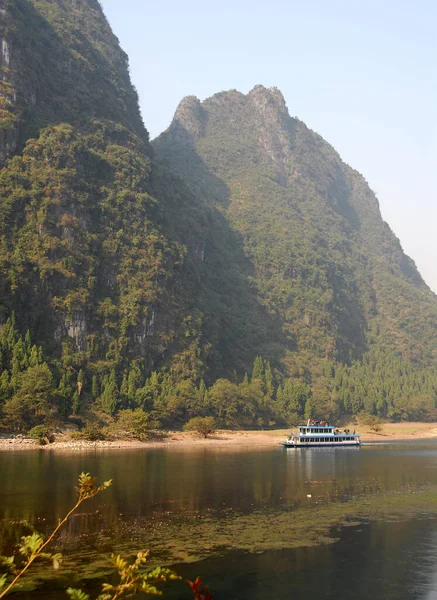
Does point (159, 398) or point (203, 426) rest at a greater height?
point (159, 398)

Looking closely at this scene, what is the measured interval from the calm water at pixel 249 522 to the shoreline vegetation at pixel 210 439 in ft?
71.3

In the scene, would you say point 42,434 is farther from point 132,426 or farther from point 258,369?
point 258,369

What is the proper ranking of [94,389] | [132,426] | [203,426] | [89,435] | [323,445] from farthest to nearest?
[94,389], [203,426], [323,445], [132,426], [89,435]

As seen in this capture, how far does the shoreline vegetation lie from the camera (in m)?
103

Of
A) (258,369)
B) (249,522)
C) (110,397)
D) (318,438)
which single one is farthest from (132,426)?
(249,522)

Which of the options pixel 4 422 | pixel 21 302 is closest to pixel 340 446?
pixel 4 422

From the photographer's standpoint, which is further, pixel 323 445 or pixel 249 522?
pixel 323 445

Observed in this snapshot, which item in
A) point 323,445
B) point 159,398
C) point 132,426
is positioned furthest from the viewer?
point 159,398

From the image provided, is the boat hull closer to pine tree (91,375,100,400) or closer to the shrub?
the shrub

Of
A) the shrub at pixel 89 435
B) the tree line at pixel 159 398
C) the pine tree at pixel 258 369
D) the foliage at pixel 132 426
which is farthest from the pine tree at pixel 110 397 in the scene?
the pine tree at pixel 258 369

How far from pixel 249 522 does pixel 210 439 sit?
86489 millimetres

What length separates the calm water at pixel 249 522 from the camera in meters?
31.5

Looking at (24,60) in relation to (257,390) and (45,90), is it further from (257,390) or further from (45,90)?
(257,390)

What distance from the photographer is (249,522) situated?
45031 mm
